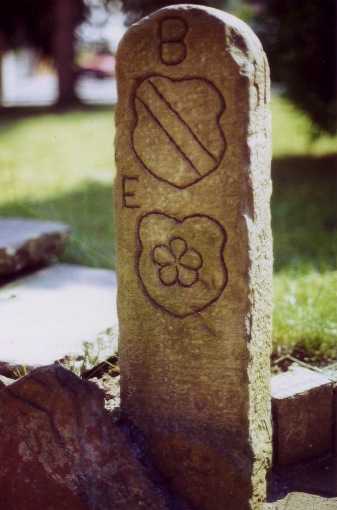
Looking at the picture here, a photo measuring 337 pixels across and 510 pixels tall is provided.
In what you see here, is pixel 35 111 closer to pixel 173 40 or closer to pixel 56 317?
pixel 56 317

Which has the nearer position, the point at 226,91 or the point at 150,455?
the point at 226,91

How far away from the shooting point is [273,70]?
6133 mm

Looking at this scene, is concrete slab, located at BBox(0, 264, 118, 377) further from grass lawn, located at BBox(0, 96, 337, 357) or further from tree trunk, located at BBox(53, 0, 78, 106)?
tree trunk, located at BBox(53, 0, 78, 106)

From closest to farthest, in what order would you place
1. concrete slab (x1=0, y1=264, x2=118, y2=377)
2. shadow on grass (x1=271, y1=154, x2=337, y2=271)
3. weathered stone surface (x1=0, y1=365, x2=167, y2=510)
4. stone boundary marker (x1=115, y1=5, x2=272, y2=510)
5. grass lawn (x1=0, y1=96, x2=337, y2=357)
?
stone boundary marker (x1=115, y1=5, x2=272, y2=510) → weathered stone surface (x1=0, y1=365, x2=167, y2=510) → concrete slab (x1=0, y1=264, x2=118, y2=377) → grass lawn (x1=0, y1=96, x2=337, y2=357) → shadow on grass (x1=271, y1=154, x2=337, y2=271)

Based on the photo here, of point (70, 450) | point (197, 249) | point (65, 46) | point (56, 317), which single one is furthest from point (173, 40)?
point (65, 46)

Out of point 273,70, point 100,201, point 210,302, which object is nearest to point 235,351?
point 210,302

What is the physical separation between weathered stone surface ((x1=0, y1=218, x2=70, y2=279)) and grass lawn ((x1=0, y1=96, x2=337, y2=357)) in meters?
0.22

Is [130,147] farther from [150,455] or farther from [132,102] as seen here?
[150,455]

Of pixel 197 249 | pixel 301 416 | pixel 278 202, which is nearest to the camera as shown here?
pixel 197 249

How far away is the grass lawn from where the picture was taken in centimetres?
308

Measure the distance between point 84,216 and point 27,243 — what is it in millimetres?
1996

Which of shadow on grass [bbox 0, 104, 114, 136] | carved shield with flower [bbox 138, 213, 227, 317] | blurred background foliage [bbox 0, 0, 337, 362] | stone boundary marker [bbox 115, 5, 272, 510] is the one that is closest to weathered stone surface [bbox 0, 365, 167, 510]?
stone boundary marker [bbox 115, 5, 272, 510]

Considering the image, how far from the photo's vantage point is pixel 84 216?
5402 mm

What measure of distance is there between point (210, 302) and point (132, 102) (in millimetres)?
620
